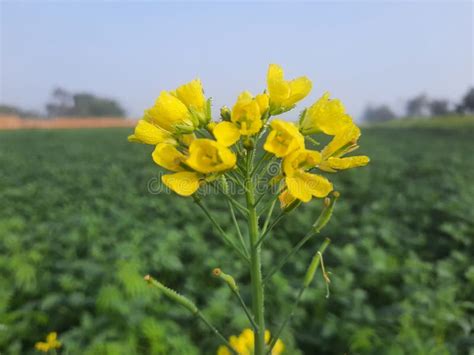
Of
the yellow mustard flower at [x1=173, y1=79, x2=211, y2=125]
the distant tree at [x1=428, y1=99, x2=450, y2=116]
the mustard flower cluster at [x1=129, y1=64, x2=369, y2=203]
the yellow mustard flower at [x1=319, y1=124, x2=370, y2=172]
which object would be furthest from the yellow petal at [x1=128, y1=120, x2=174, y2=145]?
the distant tree at [x1=428, y1=99, x2=450, y2=116]

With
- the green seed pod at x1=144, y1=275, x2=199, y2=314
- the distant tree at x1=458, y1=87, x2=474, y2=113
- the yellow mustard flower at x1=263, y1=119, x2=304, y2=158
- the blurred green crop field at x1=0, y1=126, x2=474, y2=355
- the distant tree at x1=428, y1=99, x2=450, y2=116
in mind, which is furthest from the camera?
the distant tree at x1=428, y1=99, x2=450, y2=116

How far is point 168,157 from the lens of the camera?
Answer: 1.19m

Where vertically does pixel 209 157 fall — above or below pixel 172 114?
below

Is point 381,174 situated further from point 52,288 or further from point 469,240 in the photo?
point 52,288

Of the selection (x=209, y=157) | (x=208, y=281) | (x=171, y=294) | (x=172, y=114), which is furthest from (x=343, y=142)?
(x=208, y=281)

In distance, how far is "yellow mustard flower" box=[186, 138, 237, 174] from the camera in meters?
1.11

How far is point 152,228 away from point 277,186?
3.65m

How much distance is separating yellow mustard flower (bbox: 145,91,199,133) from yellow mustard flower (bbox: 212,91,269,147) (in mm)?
119

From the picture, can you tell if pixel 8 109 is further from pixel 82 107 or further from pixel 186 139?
pixel 186 139

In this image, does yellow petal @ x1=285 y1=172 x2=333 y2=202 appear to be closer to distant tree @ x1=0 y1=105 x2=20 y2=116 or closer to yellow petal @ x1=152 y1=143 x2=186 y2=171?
yellow petal @ x1=152 y1=143 x2=186 y2=171

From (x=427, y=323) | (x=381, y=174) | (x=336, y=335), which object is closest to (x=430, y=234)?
(x=427, y=323)

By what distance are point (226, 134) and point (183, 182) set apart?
0.59 ft

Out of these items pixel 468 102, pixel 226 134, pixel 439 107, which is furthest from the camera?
pixel 439 107

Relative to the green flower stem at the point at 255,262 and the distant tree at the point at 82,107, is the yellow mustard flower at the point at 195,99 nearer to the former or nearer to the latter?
the green flower stem at the point at 255,262
